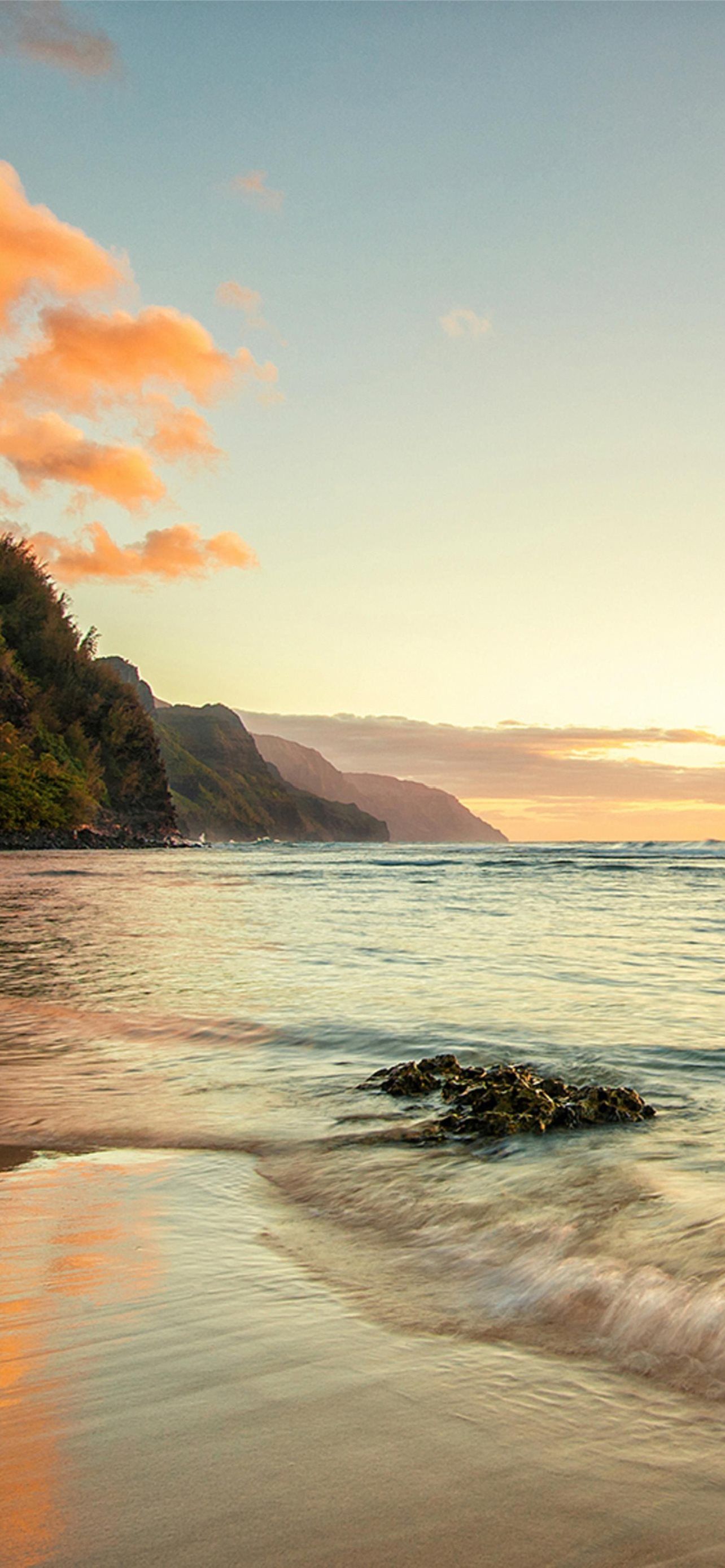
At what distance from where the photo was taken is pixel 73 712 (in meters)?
101

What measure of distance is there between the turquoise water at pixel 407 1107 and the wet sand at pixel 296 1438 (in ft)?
1.09

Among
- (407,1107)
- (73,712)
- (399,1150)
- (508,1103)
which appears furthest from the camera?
(73,712)

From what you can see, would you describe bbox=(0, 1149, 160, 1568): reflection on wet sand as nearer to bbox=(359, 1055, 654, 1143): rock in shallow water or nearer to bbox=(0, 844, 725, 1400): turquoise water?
bbox=(0, 844, 725, 1400): turquoise water

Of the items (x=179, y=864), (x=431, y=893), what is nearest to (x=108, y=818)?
(x=179, y=864)

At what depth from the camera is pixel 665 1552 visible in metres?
2.01

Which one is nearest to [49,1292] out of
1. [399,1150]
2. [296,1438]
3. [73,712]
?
[296,1438]

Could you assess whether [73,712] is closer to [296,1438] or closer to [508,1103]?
[508,1103]

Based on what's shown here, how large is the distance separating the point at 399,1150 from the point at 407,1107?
0.84 m

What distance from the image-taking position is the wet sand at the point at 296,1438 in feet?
6.66

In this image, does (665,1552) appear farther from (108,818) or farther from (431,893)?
(108,818)

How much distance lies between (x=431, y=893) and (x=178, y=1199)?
2666 cm

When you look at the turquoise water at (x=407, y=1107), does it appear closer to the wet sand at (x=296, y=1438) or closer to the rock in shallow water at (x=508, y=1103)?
the rock in shallow water at (x=508, y=1103)

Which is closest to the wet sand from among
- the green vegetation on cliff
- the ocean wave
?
the ocean wave

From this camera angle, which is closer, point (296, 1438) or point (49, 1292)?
point (296, 1438)
